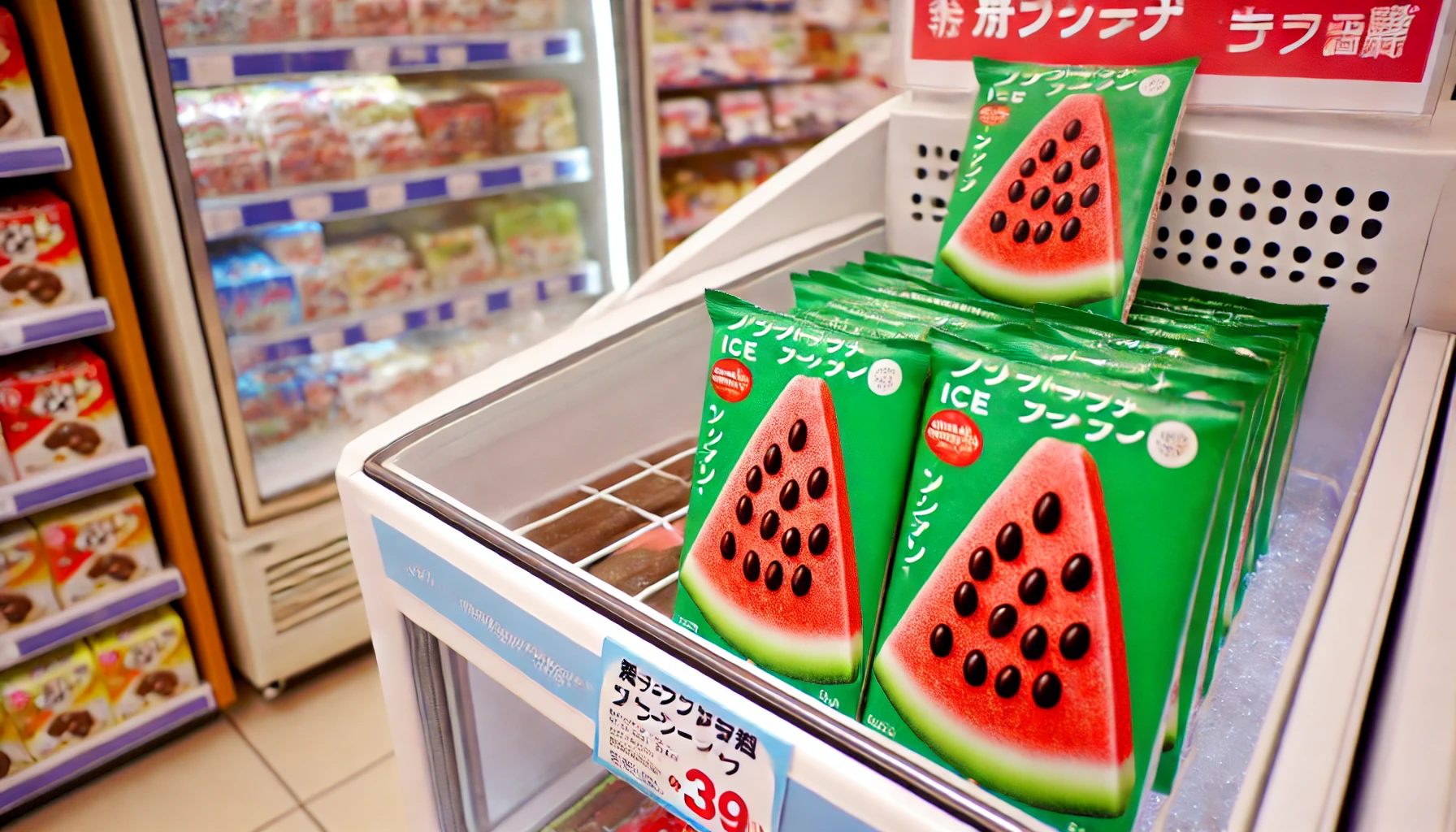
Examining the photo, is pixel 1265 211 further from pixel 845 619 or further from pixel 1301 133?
pixel 845 619

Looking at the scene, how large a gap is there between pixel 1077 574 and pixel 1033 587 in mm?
32

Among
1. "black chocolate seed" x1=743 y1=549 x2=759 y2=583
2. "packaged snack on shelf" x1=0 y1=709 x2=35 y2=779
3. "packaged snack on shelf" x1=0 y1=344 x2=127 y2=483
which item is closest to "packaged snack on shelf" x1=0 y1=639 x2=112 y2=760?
"packaged snack on shelf" x1=0 y1=709 x2=35 y2=779

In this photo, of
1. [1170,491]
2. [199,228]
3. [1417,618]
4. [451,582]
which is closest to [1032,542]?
[1170,491]

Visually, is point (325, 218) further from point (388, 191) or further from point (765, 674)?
point (765, 674)

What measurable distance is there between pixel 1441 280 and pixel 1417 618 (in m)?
0.51

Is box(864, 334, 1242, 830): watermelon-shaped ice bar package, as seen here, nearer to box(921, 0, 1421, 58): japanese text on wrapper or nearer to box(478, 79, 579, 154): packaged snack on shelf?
box(921, 0, 1421, 58): japanese text on wrapper

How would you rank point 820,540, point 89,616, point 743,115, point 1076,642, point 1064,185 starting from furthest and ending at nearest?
point 743,115 < point 89,616 < point 1064,185 < point 820,540 < point 1076,642

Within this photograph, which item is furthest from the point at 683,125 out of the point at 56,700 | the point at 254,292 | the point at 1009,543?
the point at 1009,543

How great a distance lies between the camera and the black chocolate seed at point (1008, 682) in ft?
2.03

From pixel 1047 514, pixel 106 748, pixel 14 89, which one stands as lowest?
pixel 106 748

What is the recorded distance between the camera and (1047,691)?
23.8 inches

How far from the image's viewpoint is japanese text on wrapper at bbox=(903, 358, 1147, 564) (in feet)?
2.01

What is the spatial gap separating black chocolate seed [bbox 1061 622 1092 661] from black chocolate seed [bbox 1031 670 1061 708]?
0.05 ft

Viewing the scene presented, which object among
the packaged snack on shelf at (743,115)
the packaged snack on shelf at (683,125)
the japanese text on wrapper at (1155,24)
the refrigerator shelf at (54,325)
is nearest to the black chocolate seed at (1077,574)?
the japanese text on wrapper at (1155,24)
